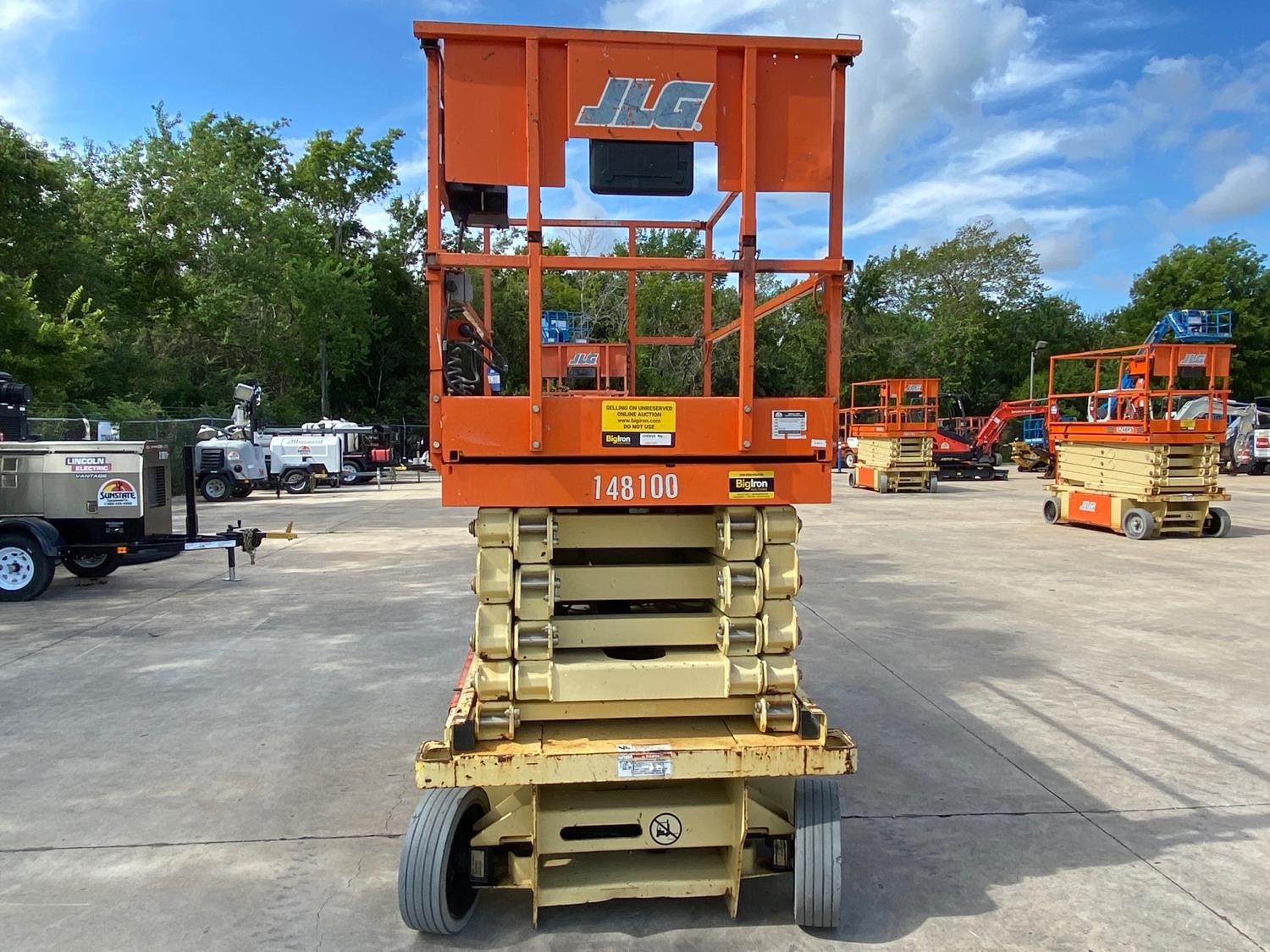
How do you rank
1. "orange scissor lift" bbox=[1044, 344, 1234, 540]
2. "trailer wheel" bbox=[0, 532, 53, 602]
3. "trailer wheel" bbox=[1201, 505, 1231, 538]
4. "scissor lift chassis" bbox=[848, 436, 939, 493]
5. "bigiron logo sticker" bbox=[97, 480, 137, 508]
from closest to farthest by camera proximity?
"trailer wheel" bbox=[0, 532, 53, 602]
"bigiron logo sticker" bbox=[97, 480, 137, 508]
"orange scissor lift" bbox=[1044, 344, 1234, 540]
"trailer wheel" bbox=[1201, 505, 1231, 538]
"scissor lift chassis" bbox=[848, 436, 939, 493]

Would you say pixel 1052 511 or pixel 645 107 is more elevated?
pixel 645 107

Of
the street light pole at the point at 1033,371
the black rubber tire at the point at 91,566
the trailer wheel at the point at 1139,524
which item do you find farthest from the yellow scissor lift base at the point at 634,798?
the street light pole at the point at 1033,371

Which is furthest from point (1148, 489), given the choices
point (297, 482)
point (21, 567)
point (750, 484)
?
point (297, 482)

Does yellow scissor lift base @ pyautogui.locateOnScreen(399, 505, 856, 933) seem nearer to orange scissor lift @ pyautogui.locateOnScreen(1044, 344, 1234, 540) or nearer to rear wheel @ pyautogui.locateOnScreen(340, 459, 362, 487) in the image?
orange scissor lift @ pyautogui.locateOnScreen(1044, 344, 1234, 540)

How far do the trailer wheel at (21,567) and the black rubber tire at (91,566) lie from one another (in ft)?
2.92

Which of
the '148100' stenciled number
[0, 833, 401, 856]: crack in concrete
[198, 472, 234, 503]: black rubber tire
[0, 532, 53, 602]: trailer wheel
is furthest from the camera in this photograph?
[198, 472, 234, 503]: black rubber tire

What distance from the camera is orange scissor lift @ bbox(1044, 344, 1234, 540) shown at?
14.1 m

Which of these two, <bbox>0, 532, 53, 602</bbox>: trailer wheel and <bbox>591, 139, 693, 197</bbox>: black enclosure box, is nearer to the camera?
<bbox>591, 139, 693, 197</bbox>: black enclosure box

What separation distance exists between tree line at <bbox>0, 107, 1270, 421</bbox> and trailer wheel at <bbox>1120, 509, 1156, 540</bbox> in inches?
243

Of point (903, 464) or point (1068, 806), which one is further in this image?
point (903, 464)

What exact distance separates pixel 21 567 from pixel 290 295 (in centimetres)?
3048

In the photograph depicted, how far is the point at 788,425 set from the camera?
10.7 feet

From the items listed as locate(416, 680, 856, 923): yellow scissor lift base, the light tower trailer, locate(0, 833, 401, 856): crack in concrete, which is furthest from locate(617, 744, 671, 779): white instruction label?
the light tower trailer

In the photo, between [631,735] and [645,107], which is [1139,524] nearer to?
[631,735]
